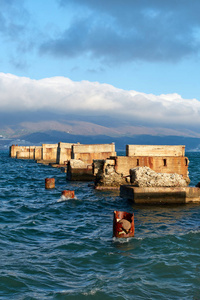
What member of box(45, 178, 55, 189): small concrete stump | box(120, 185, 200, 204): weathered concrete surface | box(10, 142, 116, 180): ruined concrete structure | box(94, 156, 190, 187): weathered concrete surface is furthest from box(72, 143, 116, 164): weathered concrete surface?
box(120, 185, 200, 204): weathered concrete surface

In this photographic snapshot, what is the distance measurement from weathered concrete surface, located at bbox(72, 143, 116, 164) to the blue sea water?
1860 cm

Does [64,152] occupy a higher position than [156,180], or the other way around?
[64,152]

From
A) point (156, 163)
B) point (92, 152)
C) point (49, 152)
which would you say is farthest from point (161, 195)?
point (49, 152)

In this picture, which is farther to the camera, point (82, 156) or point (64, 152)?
point (64, 152)

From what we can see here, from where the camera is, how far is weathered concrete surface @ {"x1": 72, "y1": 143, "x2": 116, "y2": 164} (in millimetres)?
34688

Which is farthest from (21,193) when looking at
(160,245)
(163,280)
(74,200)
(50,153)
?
(50,153)

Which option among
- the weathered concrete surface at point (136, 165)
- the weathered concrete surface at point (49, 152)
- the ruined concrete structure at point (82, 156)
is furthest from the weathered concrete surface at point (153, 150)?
the weathered concrete surface at point (49, 152)

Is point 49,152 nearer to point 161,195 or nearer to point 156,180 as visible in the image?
point 156,180

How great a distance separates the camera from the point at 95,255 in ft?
31.2

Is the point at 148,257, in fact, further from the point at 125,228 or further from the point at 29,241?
the point at 29,241

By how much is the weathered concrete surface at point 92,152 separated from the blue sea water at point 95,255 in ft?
61.0

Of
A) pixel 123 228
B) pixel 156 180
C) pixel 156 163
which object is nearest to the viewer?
pixel 123 228

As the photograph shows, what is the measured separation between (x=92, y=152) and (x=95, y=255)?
1034 inches

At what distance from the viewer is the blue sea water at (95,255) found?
7402 millimetres
